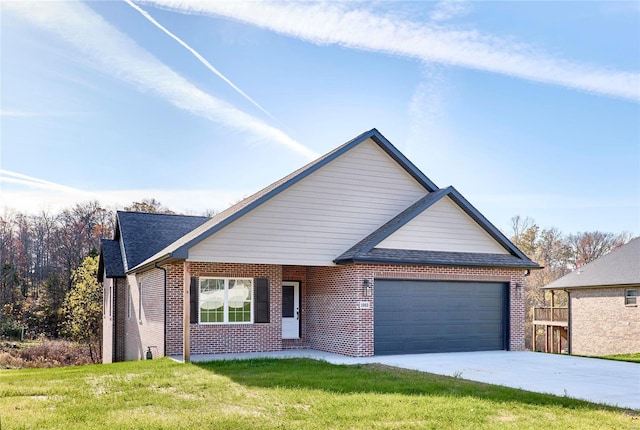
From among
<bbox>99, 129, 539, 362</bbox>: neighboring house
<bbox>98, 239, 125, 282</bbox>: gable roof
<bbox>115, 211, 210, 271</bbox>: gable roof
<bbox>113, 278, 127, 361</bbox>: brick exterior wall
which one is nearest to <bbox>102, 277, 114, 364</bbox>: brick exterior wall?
<bbox>113, 278, 127, 361</bbox>: brick exterior wall

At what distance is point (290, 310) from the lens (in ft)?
63.4

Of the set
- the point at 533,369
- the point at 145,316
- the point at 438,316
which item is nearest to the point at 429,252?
the point at 438,316

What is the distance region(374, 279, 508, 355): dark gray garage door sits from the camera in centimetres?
1708

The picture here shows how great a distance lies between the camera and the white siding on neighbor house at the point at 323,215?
16.2m

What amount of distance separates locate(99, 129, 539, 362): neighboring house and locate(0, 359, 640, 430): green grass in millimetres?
3866

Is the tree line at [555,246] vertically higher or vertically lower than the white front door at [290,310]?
higher

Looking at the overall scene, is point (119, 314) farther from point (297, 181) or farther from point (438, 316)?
point (438, 316)

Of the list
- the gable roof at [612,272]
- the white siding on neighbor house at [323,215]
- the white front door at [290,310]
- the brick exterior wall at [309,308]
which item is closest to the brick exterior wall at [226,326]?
the brick exterior wall at [309,308]

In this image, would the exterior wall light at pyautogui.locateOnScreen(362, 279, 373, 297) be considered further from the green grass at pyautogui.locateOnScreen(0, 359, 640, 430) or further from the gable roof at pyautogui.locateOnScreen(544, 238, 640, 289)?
the gable roof at pyautogui.locateOnScreen(544, 238, 640, 289)

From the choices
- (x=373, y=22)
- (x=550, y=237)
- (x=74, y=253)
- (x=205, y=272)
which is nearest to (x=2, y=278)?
(x=74, y=253)

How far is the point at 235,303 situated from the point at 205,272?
132 centimetres

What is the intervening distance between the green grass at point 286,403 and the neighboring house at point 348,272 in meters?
3.87

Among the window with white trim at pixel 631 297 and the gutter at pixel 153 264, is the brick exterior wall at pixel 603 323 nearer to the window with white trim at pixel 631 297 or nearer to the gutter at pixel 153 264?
the window with white trim at pixel 631 297

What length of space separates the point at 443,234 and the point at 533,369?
5.26 m
